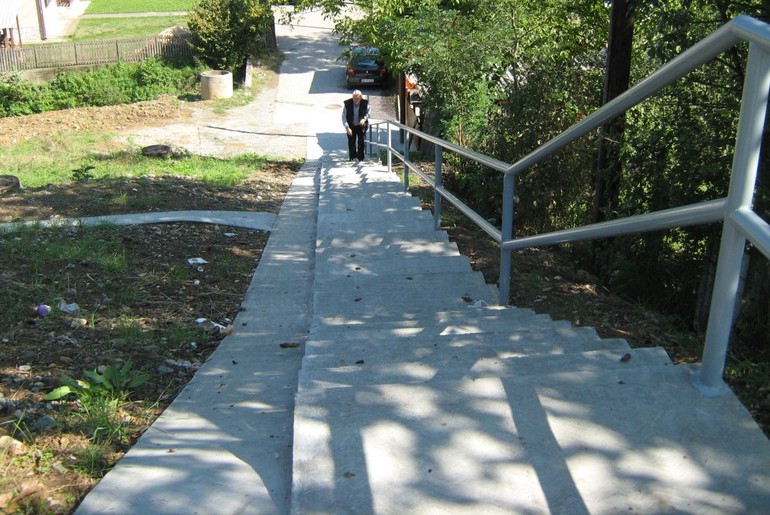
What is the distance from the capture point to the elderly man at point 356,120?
46.0 ft

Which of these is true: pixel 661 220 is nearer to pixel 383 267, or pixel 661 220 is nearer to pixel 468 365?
pixel 468 365

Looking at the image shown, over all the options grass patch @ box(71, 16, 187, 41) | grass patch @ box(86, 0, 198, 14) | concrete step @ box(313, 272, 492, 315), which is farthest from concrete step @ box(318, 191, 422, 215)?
grass patch @ box(86, 0, 198, 14)

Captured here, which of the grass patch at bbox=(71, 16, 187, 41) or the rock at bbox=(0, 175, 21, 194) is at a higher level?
the grass patch at bbox=(71, 16, 187, 41)

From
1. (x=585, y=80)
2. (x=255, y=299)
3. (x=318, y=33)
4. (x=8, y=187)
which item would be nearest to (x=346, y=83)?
(x=318, y=33)

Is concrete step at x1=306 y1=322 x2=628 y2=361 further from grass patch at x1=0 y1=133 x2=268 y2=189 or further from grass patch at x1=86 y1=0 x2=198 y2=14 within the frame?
grass patch at x1=86 y1=0 x2=198 y2=14

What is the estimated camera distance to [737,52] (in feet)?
16.5

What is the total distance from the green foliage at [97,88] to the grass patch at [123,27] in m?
6.38

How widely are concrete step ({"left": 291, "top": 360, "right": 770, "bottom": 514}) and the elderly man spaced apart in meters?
11.8

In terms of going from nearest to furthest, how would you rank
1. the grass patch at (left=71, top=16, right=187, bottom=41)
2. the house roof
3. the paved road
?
1. the paved road
2. the house roof
3. the grass patch at (left=71, top=16, right=187, bottom=41)

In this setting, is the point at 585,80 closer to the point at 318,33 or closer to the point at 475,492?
the point at 475,492

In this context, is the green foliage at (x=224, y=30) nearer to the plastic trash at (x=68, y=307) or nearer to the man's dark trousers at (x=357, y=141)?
the man's dark trousers at (x=357, y=141)

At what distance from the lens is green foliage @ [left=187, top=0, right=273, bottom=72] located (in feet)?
88.8

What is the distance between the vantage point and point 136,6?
1686 inches

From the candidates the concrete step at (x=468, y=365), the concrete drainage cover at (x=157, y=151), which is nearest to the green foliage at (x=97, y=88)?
the concrete drainage cover at (x=157, y=151)
